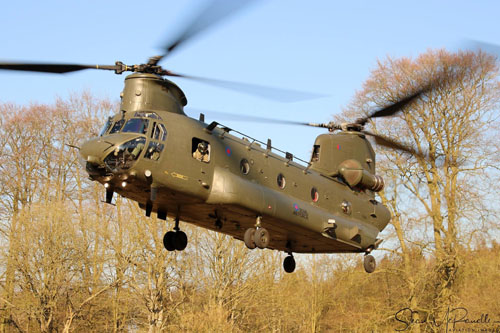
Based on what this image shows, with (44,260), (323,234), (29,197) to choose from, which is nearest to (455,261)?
(323,234)

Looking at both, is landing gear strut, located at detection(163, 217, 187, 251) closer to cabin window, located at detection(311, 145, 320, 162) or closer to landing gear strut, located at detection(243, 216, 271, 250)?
landing gear strut, located at detection(243, 216, 271, 250)

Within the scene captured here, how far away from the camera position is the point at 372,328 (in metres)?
33.6

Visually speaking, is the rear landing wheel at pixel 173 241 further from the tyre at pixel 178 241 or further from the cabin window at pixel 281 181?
the cabin window at pixel 281 181

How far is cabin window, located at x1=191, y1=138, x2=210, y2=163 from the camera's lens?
1619 centimetres

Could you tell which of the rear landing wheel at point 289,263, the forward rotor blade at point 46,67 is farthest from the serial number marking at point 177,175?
the rear landing wheel at point 289,263

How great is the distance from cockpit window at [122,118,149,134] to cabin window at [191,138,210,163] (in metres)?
1.38

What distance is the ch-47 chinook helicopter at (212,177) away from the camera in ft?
49.5

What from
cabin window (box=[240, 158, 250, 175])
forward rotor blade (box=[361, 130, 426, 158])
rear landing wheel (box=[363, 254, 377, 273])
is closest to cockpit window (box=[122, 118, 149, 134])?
cabin window (box=[240, 158, 250, 175])

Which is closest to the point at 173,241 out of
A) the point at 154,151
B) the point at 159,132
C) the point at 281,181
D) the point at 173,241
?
the point at 173,241

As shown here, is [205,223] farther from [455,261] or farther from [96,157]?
[455,261]

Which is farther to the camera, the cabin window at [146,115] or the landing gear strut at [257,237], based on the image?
the landing gear strut at [257,237]

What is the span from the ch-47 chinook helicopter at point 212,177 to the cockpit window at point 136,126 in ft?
0.09

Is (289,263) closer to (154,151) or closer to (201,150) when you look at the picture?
(201,150)

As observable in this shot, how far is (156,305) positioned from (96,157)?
20694mm
